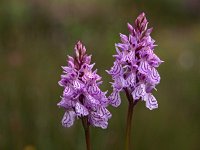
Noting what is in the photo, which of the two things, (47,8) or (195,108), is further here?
(47,8)

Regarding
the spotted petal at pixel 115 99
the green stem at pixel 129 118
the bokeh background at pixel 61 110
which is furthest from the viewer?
the bokeh background at pixel 61 110

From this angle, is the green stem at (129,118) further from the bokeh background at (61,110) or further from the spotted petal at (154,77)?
the bokeh background at (61,110)

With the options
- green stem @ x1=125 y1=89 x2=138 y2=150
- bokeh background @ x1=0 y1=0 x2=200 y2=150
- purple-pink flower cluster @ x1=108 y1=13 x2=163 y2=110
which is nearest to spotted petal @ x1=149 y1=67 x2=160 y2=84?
purple-pink flower cluster @ x1=108 y1=13 x2=163 y2=110

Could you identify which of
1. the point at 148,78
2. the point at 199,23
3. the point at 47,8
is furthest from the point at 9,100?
the point at 199,23

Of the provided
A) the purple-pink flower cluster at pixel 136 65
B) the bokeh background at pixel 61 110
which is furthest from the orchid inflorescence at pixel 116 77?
the bokeh background at pixel 61 110

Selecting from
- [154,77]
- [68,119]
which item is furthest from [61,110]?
[154,77]

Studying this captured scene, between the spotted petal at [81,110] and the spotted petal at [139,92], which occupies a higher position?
the spotted petal at [139,92]

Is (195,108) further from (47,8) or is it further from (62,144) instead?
(47,8)
